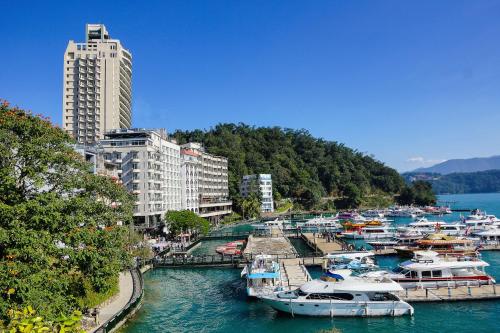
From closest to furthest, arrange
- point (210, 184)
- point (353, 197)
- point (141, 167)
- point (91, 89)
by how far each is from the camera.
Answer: point (141, 167)
point (91, 89)
point (210, 184)
point (353, 197)

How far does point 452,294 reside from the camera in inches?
1436

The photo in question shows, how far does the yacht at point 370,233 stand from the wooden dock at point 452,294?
1710 inches

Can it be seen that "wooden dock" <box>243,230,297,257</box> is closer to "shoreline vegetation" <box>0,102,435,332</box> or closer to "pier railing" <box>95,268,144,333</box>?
"pier railing" <box>95,268,144,333</box>

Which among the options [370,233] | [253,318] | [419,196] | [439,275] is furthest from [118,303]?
[419,196]

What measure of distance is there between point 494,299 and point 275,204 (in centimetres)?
13308

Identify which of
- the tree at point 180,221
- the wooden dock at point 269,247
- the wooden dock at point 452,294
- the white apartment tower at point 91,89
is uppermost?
the white apartment tower at point 91,89

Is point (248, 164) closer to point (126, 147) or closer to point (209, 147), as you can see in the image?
point (209, 147)

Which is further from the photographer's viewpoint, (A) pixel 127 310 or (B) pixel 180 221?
(B) pixel 180 221

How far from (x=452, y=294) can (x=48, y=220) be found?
109 feet

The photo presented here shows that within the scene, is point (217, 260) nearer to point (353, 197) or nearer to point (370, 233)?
point (370, 233)

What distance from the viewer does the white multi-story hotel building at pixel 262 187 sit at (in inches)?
5999

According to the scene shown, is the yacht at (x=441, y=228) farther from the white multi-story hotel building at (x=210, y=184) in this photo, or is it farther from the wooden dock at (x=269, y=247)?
the white multi-story hotel building at (x=210, y=184)

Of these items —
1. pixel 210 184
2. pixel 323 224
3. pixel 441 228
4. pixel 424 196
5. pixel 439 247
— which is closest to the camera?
pixel 439 247

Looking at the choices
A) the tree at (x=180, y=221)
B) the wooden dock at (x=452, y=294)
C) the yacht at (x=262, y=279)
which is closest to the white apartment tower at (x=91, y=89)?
the tree at (x=180, y=221)
